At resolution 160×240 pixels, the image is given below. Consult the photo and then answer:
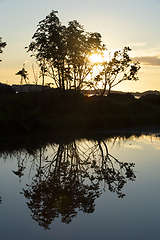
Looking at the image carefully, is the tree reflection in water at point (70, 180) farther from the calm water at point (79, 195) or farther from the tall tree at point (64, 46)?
the tall tree at point (64, 46)

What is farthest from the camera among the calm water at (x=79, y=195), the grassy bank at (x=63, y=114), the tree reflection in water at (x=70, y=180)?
the grassy bank at (x=63, y=114)

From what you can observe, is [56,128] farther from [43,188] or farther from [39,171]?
[43,188]

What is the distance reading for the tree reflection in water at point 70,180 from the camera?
5316mm

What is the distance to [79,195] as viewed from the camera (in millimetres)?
6000

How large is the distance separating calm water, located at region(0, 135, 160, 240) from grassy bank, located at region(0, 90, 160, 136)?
3.82 meters

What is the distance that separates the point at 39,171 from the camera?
792 centimetres

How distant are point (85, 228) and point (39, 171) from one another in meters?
3.62

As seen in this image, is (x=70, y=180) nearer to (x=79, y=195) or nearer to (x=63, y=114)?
(x=79, y=195)

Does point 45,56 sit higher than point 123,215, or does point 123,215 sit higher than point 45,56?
point 45,56

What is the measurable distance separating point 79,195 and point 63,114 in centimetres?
1181

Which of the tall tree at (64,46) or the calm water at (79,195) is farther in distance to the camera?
the tall tree at (64,46)

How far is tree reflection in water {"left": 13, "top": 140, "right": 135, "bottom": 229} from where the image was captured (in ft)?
17.4

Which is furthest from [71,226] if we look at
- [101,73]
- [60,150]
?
[101,73]

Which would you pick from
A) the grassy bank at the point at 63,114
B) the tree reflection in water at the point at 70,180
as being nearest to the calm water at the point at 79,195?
the tree reflection in water at the point at 70,180
